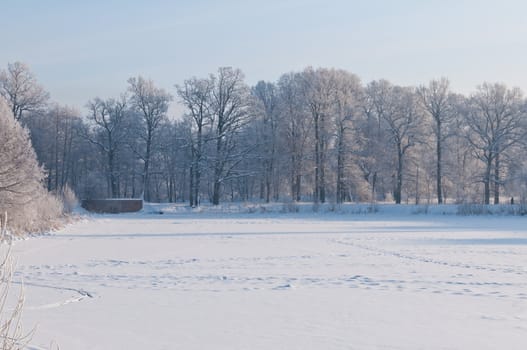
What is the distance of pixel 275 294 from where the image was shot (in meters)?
10.4

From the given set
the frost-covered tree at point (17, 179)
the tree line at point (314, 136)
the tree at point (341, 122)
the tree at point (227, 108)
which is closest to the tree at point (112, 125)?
the tree line at point (314, 136)

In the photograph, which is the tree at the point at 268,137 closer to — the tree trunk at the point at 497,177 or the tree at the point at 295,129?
the tree at the point at 295,129

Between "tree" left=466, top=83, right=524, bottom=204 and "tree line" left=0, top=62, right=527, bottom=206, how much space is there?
78 millimetres

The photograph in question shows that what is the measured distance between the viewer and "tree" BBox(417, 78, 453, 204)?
46.6 meters

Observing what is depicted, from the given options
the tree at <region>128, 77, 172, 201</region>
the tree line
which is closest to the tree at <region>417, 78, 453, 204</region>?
the tree line

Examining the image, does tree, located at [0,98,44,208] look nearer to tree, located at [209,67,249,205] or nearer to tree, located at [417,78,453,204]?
tree, located at [209,67,249,205]

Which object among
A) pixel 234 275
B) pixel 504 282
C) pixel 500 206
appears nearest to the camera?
pixel 504 282

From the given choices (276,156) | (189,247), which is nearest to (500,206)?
(276,156)

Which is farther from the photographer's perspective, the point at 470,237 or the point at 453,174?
the point at 453,174

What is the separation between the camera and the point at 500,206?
126 ft

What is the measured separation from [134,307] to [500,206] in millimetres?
33554

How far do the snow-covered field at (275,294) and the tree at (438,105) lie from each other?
27.1m

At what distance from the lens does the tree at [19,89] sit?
44156 millimetres

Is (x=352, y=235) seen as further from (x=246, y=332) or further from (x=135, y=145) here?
(x=135, y=145)
